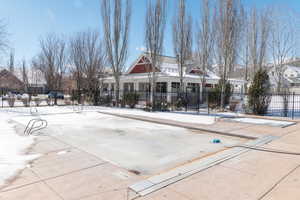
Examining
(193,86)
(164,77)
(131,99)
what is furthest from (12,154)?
(193,86)

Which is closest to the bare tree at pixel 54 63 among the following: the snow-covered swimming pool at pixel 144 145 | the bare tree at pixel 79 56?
the bare tree at pixel 79 56

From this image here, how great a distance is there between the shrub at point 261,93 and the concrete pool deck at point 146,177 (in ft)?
27.2

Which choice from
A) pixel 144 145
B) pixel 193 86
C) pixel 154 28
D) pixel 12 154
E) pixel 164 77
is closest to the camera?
pixel 12 154

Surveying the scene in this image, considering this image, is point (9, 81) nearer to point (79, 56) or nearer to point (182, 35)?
point (79, 56)

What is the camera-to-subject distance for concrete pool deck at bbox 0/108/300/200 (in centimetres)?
268

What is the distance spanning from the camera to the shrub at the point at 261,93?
11.6 metres

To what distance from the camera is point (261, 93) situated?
11.5 metres

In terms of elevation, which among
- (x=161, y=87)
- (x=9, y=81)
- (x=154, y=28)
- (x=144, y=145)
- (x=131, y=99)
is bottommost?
(x=144, y=145)

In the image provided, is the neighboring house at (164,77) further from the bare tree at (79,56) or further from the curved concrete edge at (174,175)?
the curved concrete edge at (174,175)

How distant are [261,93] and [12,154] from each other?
12.3 m

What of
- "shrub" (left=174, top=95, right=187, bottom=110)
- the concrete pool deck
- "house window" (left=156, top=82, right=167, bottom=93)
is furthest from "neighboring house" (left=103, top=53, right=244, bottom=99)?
the concrete pool deck

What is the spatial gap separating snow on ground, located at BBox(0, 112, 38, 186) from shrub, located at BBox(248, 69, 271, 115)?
11695mm

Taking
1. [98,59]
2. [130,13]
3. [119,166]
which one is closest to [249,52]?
[130,13]

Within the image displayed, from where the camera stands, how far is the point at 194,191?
9.10 ft
